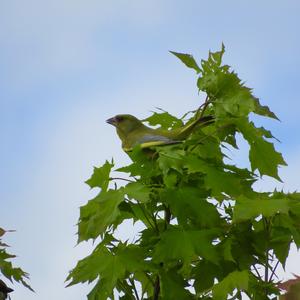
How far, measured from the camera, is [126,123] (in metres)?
2.95

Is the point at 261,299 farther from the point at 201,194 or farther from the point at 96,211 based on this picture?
the point at 96,211

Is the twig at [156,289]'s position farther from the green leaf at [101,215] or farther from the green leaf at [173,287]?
the green leaf at [101,215]

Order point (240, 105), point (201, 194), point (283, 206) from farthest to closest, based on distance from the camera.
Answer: point (240, 105) → point (201, 194) → point (283, 206)

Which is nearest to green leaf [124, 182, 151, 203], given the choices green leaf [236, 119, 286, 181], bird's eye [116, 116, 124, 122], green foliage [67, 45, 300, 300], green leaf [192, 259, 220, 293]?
green foliage [67, 45, 300, 300]

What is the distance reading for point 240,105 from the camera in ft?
7.74

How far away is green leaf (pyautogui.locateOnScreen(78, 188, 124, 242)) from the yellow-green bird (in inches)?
13.4

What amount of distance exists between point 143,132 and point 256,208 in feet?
3.08

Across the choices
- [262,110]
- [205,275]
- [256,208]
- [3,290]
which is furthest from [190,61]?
[3,290]

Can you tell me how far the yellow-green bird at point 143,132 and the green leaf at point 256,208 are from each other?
0.51 m

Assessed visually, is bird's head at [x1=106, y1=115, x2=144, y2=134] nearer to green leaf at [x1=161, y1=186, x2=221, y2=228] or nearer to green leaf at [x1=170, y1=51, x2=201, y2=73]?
green leaf at [x1=170, y1=51, x2=201, y2=73]

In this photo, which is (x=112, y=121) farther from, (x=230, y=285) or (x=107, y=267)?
(x=230, y=285)

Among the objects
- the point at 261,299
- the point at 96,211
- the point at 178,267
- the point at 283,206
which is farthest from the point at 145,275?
the point at 283,206

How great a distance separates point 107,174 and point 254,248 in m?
0.70

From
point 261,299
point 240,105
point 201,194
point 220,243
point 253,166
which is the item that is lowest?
point 261,299
